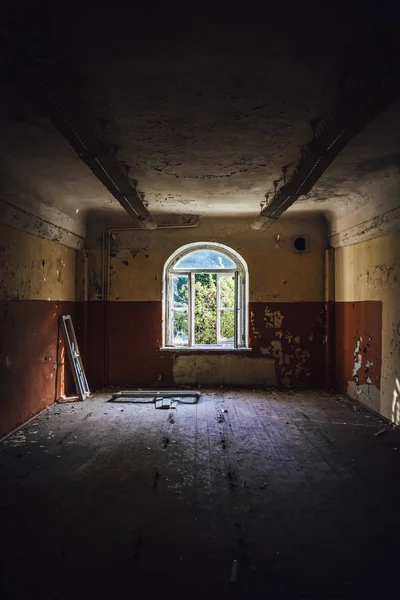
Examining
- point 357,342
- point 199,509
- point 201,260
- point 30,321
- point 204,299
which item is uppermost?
point 201,260

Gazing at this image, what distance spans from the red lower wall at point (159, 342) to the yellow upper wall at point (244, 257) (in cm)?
18

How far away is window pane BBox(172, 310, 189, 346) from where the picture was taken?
7.57 m

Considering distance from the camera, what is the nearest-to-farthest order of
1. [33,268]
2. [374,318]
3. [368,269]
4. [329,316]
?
1. [33,268]
2. [374,318]
3. [368,269]
4. [329,316]

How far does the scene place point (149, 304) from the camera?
23.7ft

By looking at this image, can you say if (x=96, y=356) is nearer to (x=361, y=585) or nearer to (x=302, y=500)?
(x=302, y=500)

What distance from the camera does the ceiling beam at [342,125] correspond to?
242 centimetres

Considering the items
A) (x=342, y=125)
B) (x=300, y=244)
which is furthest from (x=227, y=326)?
(x=342, y=125)

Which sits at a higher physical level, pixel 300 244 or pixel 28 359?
pixel 300 244

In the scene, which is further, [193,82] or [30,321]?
[30,321]

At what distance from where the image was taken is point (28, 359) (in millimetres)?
5324

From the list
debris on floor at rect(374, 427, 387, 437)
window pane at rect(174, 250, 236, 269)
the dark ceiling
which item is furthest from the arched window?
debris on floor at rect(374, 427, 387, 437)

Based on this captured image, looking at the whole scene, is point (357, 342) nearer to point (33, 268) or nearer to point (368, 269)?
point (368, 269)

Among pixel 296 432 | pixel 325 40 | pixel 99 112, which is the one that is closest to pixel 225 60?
pixel 325 40

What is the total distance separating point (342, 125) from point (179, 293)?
4849 millimetres
